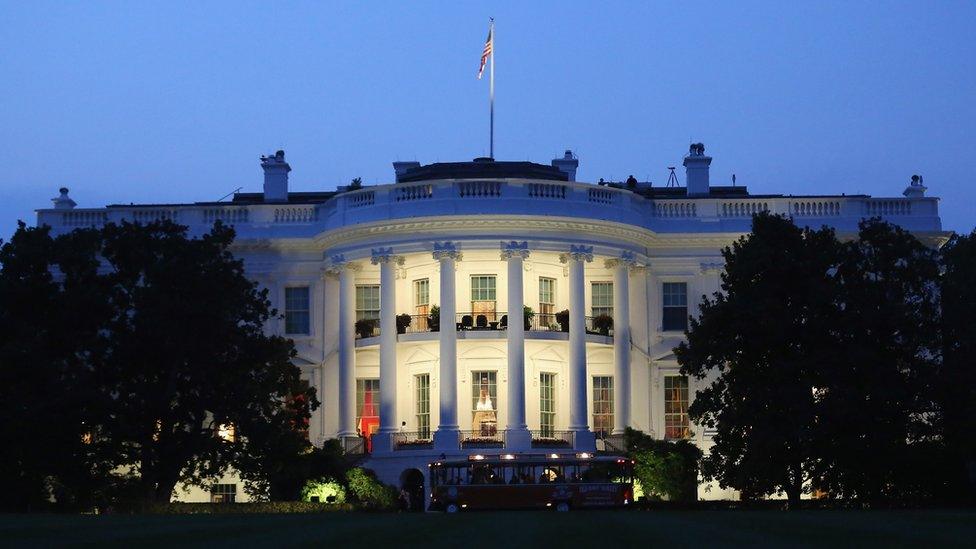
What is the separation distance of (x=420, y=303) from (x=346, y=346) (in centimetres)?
309

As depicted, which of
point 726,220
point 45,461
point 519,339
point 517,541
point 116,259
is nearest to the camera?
point 517,541

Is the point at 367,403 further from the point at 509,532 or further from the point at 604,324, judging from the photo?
the point at 509,532

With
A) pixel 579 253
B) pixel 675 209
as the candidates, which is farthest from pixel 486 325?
pixel 675 209

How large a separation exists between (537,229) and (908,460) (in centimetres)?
1663

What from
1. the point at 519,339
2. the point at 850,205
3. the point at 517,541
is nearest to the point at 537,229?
the point at 519,339

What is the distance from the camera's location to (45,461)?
47.9 m

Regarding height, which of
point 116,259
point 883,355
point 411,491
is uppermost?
point 116,259

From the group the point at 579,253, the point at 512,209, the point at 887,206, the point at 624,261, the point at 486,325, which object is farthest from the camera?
the point at 887,206

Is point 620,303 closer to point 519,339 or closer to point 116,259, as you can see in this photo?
point 519,339

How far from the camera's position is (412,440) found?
60.4 m

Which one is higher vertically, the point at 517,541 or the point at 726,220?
the point at 726,220

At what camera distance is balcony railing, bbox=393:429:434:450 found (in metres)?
59.2

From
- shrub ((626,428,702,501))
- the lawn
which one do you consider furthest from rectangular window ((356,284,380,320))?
the lawn

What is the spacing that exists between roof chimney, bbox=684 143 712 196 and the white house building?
0.05 metres
